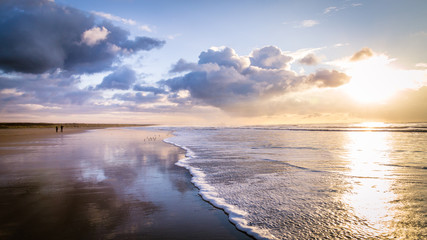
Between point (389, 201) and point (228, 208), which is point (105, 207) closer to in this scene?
point (228, 208)

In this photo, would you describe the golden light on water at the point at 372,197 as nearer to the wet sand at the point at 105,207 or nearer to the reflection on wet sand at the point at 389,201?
the reflection on wet sand at the point at 389,201

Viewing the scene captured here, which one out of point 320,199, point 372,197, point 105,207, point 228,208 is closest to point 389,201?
point 372,197

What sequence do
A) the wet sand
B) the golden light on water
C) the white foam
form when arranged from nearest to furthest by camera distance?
the wet sand
the white foam
the golden light on water

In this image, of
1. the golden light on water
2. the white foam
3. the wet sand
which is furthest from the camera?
the golden light on water

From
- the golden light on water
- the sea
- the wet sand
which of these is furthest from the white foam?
the golden light on water

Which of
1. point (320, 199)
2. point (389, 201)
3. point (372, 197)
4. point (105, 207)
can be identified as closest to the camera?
point (105, 207)

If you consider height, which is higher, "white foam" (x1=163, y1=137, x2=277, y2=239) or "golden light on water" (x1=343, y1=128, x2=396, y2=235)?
"golden light on water" (x1=343, y1=128, x2=396, y2=235)

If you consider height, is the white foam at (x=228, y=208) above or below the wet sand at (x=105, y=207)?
below

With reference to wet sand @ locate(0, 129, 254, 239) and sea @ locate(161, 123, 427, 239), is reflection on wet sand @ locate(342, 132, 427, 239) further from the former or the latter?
wet sand @ locate(0, 129, 254, 239)

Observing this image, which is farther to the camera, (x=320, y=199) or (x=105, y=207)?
(x=320, y=199)

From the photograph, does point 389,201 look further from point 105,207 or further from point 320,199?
point 105,207

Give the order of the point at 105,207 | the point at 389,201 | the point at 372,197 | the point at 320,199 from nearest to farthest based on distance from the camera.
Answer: the point at 105,207 < the point at 389,201 < the point at 320,199 < the point at 372,197

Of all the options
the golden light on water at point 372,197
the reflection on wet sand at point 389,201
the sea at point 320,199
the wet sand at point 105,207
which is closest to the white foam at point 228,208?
the sea at point 320,199

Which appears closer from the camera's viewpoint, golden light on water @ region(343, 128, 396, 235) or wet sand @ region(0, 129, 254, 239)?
wet sand @ region(0, 129, 254, 239)
